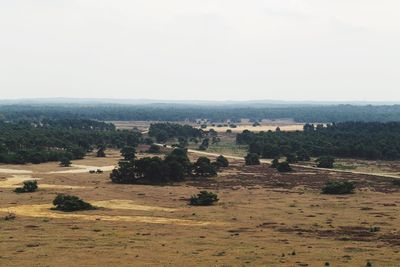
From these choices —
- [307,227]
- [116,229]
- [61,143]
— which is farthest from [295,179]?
[61,143]

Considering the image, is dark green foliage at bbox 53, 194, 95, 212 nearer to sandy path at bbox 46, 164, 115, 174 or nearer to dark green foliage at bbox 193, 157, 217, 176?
dark green foliage at bbox 193, 157, 217, 176

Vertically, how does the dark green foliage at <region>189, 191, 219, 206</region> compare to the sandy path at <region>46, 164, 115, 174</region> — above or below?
above

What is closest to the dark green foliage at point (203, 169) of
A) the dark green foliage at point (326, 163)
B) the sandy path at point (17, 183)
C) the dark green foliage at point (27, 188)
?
the sandy path at point (17, 183)

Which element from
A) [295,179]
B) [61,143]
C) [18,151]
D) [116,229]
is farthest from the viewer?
[61,143]

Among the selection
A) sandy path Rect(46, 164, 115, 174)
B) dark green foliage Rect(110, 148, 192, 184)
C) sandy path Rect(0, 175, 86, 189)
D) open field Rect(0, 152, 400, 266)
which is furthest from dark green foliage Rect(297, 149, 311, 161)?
sandy path Rect(0, 175, 86, 189)

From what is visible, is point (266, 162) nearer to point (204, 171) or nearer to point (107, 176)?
point (204, 171)

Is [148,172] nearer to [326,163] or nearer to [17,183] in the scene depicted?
[17,183]
